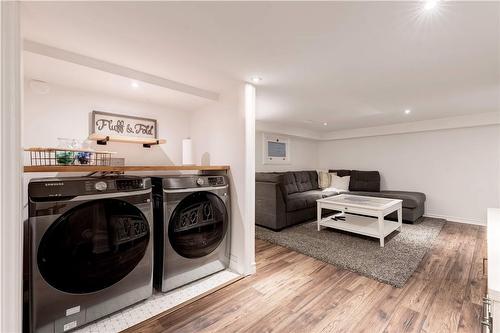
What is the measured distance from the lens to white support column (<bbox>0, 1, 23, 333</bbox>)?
619 mm

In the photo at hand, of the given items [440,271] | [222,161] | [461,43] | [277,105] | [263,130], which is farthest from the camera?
[263,130]

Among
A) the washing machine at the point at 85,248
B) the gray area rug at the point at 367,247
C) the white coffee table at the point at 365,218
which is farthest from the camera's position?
the white coffee table at the point at 365,218

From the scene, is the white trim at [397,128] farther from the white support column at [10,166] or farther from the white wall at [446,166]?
the white support column at [10,166]

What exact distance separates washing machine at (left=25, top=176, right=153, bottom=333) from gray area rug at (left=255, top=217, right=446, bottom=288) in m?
1.93

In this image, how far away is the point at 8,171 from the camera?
2.08 feet

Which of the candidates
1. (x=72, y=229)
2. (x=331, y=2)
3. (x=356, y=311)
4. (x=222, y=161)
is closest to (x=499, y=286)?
(x=356, y=311)

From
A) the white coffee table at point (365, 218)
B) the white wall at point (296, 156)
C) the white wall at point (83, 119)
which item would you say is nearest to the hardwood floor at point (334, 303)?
the white coffee table at point (365, 218)

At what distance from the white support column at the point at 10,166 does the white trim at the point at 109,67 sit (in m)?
1.13

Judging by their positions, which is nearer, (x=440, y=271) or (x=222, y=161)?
(x=440, y=271)

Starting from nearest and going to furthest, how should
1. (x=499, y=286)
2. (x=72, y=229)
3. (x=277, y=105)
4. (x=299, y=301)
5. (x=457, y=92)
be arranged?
1. (x=499, y=286)
2. (x=72, y=229)
3. (x=299, y=301)
4. (x=457, y=92)
5. (x=277, y=105)

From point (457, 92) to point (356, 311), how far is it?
9.29 ft

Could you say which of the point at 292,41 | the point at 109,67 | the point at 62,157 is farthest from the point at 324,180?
the point at 62,157

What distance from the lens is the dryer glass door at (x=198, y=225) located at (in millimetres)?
1877

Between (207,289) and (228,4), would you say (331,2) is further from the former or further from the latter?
(207,289)
